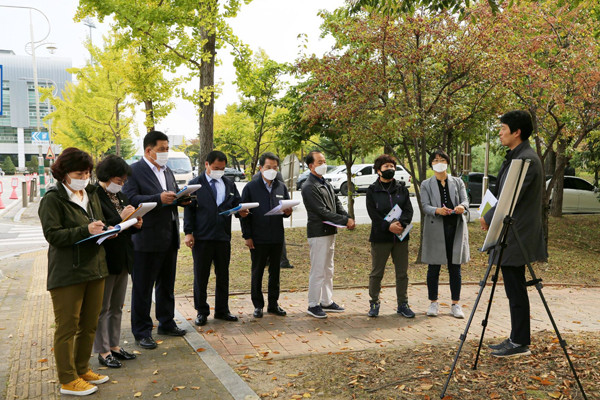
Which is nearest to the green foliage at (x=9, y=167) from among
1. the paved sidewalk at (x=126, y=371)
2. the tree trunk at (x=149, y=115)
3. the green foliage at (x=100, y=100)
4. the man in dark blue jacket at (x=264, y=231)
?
the green foliage at (x=100, y=100)

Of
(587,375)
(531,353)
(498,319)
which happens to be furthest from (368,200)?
(587,375)

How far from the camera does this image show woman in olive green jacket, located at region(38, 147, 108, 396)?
410cm

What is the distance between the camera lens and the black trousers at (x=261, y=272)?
671cm

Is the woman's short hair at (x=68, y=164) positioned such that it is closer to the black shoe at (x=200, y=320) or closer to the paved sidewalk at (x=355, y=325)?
the paved sidewalk at (x=355, y=325)

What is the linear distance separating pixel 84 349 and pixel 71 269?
787 mm

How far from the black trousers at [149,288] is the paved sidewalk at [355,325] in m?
0.54

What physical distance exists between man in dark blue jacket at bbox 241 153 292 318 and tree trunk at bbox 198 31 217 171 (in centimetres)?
407

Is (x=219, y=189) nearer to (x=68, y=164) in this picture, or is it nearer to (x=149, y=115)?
(x=68, y=164)

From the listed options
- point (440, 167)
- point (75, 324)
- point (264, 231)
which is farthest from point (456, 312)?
point (75, 324)

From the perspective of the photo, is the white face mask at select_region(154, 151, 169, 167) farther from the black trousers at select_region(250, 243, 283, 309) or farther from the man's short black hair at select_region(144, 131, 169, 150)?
the black trousers at select_region(250, 243, 283, 309)

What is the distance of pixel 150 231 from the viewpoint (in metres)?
5.53

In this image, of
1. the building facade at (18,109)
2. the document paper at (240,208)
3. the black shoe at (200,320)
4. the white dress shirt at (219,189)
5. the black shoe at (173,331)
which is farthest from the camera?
the building facade at (18,109)

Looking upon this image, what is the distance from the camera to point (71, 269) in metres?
4.15

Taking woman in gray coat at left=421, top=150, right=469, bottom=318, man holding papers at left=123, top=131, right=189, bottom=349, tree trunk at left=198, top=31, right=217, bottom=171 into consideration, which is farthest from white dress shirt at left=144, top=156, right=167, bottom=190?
tree trunk at left=198, top=31, right=217, bottom=171
